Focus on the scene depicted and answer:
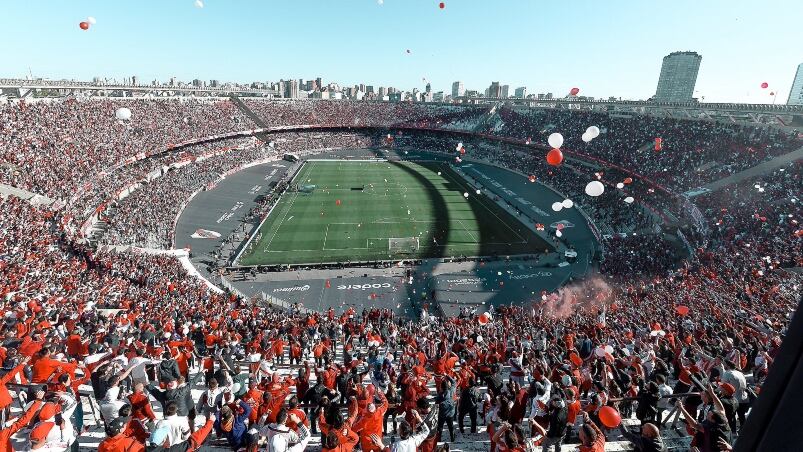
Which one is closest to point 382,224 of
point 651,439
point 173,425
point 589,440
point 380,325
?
point 380,325

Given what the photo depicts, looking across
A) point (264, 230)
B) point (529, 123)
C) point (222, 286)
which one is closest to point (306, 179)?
point (264, 230)

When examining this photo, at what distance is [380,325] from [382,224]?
80.3 feet

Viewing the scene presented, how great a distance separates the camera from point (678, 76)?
13400 cm

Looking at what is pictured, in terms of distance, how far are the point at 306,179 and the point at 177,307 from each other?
4151 centimetres

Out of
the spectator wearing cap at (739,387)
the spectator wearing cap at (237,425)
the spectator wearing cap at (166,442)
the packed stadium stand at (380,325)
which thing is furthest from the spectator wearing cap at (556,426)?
the spectator wearing cap at (166,442)

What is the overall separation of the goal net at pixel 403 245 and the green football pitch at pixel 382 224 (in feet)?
0.26

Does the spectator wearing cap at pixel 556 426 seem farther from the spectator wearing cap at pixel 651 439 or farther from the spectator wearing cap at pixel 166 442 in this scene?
the spectator wearing cap at pixel 166 442

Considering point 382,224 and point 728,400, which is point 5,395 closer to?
point 728,400

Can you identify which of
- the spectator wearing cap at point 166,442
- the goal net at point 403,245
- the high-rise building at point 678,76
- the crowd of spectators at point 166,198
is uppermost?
the high-rise building at point 678,76

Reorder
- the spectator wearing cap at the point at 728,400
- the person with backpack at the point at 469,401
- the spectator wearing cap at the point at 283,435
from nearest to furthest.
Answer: the spectator wearing cap at the point at 283,435 → the spectator wearing cap at the point at 728,400 → the person with backpack at the point at 469,401

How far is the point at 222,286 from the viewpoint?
27.5 m

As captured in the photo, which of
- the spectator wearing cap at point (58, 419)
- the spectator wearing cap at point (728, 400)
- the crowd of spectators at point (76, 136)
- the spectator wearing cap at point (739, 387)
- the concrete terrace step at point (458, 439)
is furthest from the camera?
the crowd of spectators at point (76, 136)

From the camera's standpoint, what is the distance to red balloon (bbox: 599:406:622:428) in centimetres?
595

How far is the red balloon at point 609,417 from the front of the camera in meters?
5.95
